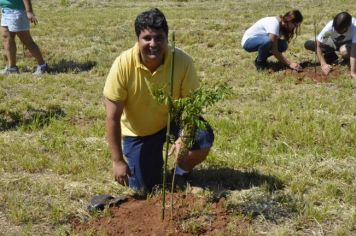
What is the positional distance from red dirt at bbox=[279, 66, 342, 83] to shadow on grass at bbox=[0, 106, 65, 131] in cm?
314

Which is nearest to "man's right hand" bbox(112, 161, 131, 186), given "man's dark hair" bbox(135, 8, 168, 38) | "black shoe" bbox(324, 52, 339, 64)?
"man's dark hair" bbox(135, 8, 168, 38)

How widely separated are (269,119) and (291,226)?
2331mm

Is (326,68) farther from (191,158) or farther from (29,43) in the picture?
(29,43)

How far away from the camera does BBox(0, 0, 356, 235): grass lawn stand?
3.85m

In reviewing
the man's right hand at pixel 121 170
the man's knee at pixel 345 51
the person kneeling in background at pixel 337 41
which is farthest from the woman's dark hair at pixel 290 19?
the man's right hand at pixel 121 170

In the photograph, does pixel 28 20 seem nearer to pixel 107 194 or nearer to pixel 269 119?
pixel 269 119

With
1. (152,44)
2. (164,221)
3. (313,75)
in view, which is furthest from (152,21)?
(313,75)

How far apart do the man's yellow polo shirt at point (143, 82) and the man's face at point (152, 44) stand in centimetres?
10

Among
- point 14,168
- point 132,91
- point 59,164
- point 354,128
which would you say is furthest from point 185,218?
point 354,128

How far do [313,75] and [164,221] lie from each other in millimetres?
4462

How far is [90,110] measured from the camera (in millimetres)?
6207

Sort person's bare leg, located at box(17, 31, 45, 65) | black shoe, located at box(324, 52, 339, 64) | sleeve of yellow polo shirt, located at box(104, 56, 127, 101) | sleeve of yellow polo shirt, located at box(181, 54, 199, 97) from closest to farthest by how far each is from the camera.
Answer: sleeve of yellow polo shirt, located at box(104, 56, 127, 101), sleeve of yellow polo shirt, located at box(181, 54, 199, 97), person's bare leg, located at box(17, 31, 45, 65), black shoe, located at box(324, 52, 339, 64)

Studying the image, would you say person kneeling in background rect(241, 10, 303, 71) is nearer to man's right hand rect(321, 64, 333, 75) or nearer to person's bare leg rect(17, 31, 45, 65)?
man's right hand rect(321, 64, 333, 75)

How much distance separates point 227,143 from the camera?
5.11 metres
